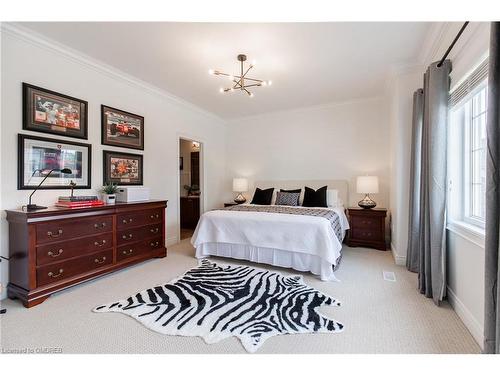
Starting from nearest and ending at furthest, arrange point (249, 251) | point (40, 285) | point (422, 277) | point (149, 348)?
point (149, 348), point (40, 285), point (422, 277), point (249, 251)

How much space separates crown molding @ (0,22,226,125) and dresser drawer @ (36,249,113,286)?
7.40 ft

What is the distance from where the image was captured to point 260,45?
Result: 264 centimetres

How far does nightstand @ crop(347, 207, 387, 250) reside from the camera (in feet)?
12.8

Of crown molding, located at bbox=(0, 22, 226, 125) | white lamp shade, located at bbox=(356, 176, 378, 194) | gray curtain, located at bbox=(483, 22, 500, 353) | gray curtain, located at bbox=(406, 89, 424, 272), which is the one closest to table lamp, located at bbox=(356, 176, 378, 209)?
white lamp shade, located at bbox=(356, 176, 378, 194)

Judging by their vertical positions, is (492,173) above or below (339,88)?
below

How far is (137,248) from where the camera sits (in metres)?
3.15

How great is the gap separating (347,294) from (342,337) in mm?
744

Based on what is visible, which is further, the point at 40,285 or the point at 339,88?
the point at 339,88

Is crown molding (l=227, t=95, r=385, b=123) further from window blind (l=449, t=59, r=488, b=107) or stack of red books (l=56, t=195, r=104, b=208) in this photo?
stack of red books (l=56, t=195, r=104, b=208)

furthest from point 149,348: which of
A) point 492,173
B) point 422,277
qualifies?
point 422,277

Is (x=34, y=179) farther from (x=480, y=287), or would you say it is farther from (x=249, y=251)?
(x=480, y=287)

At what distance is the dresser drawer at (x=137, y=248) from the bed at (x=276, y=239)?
57cm

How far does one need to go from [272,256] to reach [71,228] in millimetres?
2267
